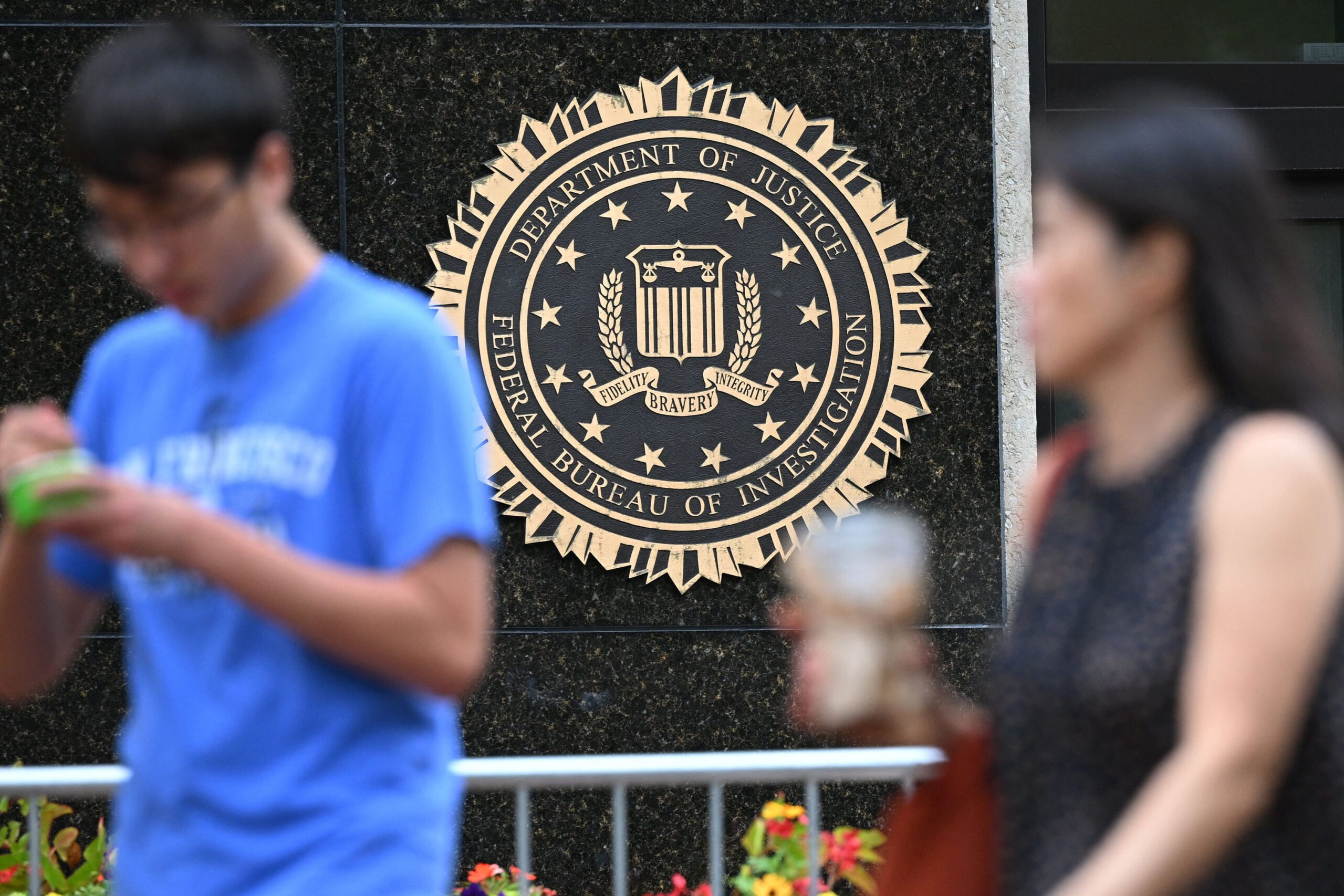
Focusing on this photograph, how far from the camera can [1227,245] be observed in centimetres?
118

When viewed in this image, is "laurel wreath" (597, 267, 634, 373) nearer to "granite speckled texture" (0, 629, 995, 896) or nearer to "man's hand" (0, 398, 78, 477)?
"granite speckled texture" (0, 629, 995, 896)

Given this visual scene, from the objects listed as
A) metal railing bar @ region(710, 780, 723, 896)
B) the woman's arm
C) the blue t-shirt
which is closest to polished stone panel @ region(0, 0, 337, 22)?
metal railing bar @ region(710, 780, 723, 896)

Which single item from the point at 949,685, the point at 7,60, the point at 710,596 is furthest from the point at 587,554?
the point at 7,60

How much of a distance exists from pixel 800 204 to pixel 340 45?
52.3 inches

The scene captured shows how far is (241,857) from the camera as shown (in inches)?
48.7

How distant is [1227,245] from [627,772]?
1.38 metres

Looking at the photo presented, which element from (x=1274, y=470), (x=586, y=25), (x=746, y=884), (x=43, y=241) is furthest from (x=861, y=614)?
(x=43, y=241)

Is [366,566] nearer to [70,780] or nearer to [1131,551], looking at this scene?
[1131,551]

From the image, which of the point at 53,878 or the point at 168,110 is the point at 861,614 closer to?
the point at 168,110

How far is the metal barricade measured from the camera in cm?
226

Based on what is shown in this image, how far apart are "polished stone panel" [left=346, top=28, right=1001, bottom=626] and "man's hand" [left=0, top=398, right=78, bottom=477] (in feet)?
9.70

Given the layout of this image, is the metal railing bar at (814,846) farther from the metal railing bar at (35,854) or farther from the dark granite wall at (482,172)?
the dark granite wall at (482,172)

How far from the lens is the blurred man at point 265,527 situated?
47.9 inches

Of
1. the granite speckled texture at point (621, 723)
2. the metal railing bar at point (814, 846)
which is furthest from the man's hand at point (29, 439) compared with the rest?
the granite speckled texture at point (621, 723)
